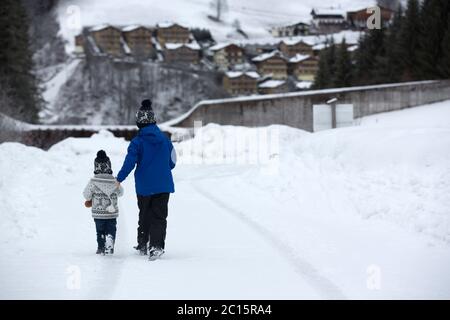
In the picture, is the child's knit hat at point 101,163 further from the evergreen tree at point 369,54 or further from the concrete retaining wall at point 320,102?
the evergreen tree at point 369,54

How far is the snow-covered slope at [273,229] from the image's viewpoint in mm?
7012

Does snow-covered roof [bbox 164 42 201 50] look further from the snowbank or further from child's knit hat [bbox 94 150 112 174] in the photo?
child's knit hat [bbox 94 150 112 174]

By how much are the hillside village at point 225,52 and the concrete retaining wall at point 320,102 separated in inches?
3757

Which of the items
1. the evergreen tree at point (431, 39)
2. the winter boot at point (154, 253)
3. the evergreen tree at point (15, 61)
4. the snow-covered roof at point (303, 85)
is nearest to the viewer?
the winter boot at point (154, 253)

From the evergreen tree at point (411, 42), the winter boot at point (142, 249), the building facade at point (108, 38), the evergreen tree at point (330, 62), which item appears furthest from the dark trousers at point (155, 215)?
the building facade at point (108, 38)

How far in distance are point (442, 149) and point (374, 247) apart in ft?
12.8

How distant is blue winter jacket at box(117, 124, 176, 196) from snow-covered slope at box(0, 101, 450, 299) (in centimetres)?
88

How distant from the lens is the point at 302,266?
26.0ft

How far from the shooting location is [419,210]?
10.3 metres

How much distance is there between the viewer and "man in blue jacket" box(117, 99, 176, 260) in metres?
8.48

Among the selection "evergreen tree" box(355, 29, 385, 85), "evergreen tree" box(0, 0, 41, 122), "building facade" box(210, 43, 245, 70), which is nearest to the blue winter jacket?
"evergreen tree" box(0, 0, 41, 122)

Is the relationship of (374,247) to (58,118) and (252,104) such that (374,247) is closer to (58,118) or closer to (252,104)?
(252,104)
